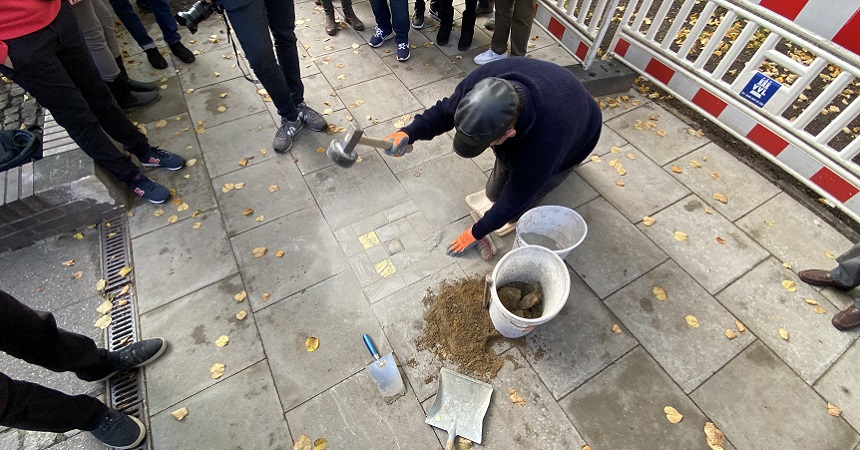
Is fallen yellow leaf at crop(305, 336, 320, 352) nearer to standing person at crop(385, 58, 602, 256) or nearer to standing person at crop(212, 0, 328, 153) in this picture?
standing person at crop(385, 58, 602, 256)

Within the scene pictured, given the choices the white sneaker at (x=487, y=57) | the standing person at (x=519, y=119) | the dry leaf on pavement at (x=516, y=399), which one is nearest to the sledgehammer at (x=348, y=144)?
the standing person at (x=519, y=119)

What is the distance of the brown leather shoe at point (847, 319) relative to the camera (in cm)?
279

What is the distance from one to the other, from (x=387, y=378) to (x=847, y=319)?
3416 millimetres

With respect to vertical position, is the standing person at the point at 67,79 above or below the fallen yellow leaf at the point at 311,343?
above

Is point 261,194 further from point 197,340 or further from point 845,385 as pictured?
point 845,385

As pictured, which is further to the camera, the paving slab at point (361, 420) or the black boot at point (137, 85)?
the black boot at point (137, 85)

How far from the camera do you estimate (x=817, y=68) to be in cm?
317

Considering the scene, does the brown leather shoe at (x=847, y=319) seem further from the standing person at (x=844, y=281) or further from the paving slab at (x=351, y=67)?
the paving slab at (x=351, y=67)

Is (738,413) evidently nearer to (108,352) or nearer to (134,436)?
(134,436)

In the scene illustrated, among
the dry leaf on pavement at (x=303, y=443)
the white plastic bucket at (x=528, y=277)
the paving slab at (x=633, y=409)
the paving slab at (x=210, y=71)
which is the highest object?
the white plastic bucket at (x=528, y=277)

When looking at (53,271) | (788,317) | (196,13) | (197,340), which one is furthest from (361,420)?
(196,13)

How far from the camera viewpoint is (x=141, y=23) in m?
4.57

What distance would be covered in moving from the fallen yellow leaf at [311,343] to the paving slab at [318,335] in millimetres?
22

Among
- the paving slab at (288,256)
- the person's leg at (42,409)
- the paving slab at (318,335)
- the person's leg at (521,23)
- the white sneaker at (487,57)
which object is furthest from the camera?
the white sneaker at (487,57)
